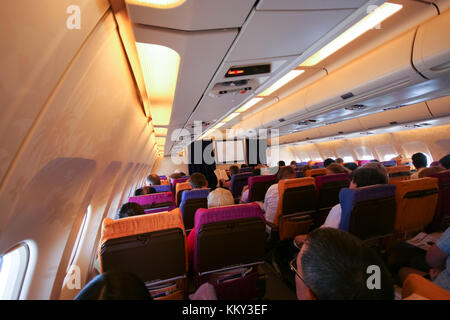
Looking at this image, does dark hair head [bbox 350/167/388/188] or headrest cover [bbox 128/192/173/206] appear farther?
headrest cover [bbox 128/192/173/206]

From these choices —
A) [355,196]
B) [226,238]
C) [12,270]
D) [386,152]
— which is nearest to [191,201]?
[226,238]

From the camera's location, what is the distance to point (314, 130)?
10672 mm

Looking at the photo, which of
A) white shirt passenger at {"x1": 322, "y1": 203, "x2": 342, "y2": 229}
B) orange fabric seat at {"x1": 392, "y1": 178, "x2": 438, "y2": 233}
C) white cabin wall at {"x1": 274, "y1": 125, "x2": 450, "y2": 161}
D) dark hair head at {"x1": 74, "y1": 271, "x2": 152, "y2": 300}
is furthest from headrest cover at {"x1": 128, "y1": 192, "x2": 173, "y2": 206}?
white cabin wall at {"x1": 274, "y1": 125, "x2": 450, "y2": 161}

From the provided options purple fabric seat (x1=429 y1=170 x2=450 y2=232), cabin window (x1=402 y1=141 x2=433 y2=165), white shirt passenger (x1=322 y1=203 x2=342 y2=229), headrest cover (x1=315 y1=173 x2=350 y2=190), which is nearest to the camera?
white shirt passenger (x1=322 y1=203 x2=342 y2=229)

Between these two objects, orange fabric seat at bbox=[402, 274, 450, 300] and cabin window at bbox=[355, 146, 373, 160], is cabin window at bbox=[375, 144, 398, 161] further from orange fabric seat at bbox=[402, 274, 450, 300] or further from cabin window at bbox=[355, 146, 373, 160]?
orange fabric seat at bbox=[402, 274, 450, 300]

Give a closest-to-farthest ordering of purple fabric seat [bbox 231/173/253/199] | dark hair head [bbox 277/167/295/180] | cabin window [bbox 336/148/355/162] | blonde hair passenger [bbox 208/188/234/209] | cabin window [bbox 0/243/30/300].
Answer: cabin window [bbox 0/243/30/300] → blonde hair passenger [bbox 208/188/234/209] → dark hair head [bbox 277/167/295/180] → purple fabric seat [bbox 231/173/253/199] → cabin window [bbox 336/148/355/162]

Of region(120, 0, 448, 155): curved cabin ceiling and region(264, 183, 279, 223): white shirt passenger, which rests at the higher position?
region(120, 0, 448, 155): curved cabin ceiling

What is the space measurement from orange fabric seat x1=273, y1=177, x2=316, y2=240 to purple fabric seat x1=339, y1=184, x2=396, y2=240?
0.97 m

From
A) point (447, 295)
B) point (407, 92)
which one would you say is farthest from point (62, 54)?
point (407, 92)

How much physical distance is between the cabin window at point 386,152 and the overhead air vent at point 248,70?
13347 mm

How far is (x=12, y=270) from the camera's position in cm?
191

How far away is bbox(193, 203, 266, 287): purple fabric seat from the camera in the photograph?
6.40ft

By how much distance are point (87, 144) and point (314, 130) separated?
10.8m

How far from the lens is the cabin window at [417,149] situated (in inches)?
394
